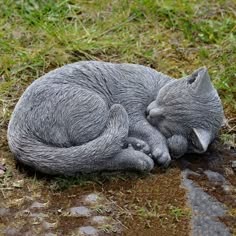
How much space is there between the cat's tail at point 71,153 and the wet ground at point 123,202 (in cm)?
9

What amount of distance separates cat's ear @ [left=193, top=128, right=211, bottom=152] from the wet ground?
160mm

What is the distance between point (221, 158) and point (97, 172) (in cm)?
71

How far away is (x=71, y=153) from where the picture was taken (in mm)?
3213

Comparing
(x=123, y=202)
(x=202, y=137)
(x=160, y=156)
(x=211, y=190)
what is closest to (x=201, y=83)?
(x=202, y=137)

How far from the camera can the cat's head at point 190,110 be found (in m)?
3.36

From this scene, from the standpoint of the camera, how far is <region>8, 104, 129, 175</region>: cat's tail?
3215mm

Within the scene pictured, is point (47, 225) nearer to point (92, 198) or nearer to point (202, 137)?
point (92, 198)

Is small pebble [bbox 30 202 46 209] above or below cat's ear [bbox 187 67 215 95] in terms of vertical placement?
below

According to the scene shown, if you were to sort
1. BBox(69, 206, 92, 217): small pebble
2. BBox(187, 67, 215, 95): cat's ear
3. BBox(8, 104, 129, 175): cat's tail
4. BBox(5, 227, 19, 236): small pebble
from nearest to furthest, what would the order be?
BBox(5, 227, 19, 236): small pebble < BBox(69, 206, 92, 217): small pebble < BBox(8, 104, 129, 175): cat's tail < BBox(187, 67, 215, 95): cat's ear

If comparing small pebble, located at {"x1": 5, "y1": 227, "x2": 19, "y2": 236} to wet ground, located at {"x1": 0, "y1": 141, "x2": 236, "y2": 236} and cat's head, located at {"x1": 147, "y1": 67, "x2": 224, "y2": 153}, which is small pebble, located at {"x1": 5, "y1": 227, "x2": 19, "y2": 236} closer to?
wet ground, located at {"x1": 0, "y1": 141, "x2": 236, "y2": 236}

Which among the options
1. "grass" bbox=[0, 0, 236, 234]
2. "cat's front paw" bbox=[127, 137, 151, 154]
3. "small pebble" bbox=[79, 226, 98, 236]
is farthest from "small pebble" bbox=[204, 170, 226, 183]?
"small pebble" bbox=[79, 226, 98, 236]

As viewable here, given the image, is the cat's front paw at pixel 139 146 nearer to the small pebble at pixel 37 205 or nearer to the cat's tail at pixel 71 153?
the cat's tail at pixel 71 153

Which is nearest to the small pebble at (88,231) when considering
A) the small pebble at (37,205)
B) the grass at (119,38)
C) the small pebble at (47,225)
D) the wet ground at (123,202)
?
the wet ground at (123,202)

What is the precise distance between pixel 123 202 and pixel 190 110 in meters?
0.57
